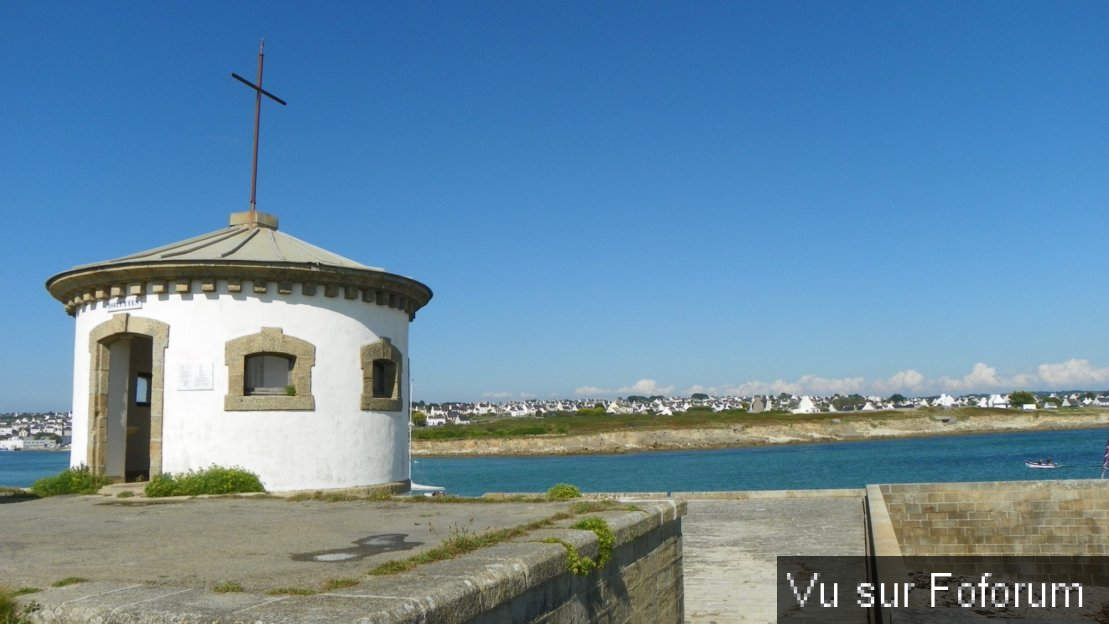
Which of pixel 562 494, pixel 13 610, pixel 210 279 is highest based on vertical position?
pixel 210 279

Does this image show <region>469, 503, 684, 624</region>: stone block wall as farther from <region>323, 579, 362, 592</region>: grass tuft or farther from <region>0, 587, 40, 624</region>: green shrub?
<region>0, 587, 40, 624</region>: green shrub

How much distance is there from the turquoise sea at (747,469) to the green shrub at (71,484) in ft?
110

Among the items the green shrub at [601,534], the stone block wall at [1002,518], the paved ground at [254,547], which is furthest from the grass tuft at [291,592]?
the stone block wall at [1002,518]

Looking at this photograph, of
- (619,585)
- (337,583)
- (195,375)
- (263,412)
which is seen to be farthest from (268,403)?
(337,583)

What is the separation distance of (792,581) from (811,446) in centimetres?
9461

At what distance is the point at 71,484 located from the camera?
11352 millimetres

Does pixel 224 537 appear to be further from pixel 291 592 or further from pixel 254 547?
pixel 291 592

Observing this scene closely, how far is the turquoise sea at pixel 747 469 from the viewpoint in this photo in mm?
50969

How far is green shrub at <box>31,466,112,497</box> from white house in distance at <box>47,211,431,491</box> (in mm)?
178

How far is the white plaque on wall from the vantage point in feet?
36.8

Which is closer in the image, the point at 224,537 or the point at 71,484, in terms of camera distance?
the point at 224,537

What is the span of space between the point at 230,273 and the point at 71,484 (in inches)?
142

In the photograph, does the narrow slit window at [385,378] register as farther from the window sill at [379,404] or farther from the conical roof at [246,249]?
the conical roof at [246,249]

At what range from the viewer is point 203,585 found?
451 cm
